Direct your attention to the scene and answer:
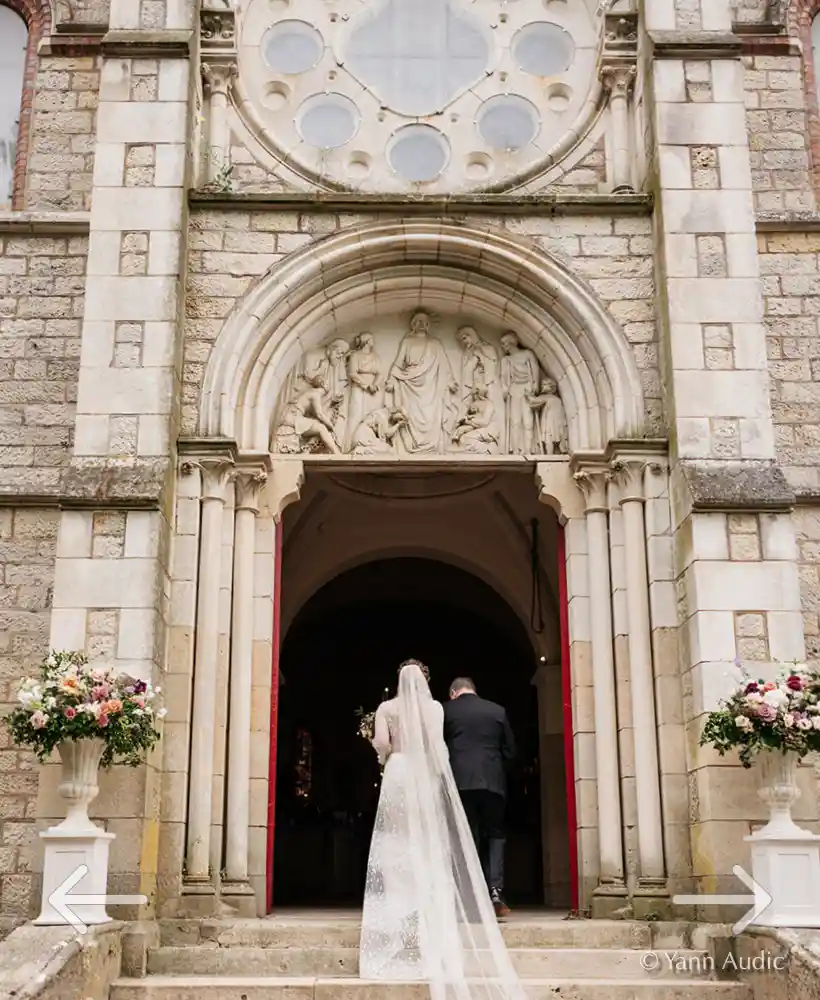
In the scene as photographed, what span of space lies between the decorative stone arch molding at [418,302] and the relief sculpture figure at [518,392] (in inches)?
3.6

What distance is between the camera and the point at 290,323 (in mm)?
9617

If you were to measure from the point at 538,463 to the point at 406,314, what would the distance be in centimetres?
169

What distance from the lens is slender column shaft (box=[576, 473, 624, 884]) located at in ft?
28.2

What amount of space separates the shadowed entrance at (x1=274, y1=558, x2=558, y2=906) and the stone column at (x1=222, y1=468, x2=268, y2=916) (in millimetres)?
7806

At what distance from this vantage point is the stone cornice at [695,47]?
9.88m

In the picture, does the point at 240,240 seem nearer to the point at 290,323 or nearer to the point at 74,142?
the point at 290,323

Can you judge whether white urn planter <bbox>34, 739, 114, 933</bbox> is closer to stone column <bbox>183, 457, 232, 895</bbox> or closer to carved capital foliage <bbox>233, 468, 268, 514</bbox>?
stone column <bbox>183, 457, 232, 895</bbox>

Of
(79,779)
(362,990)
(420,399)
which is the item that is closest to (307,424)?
(420,399)

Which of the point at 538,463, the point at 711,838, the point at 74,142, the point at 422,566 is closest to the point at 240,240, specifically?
the point at 74,142

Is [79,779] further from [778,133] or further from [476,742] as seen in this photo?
[778,133]

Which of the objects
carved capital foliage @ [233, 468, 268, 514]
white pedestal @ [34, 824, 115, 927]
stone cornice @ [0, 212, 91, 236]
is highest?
stone cornice @ [0, 212, 91, 236]

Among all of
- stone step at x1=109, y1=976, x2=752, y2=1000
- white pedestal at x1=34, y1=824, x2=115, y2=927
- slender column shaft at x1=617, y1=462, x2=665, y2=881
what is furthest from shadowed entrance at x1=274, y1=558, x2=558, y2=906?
stone step at x1=109, y1=976, x2=752, y2=1000

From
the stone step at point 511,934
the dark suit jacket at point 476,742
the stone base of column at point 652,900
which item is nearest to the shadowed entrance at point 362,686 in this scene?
the dark suit jacket at point 476,742

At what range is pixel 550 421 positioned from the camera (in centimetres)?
976
